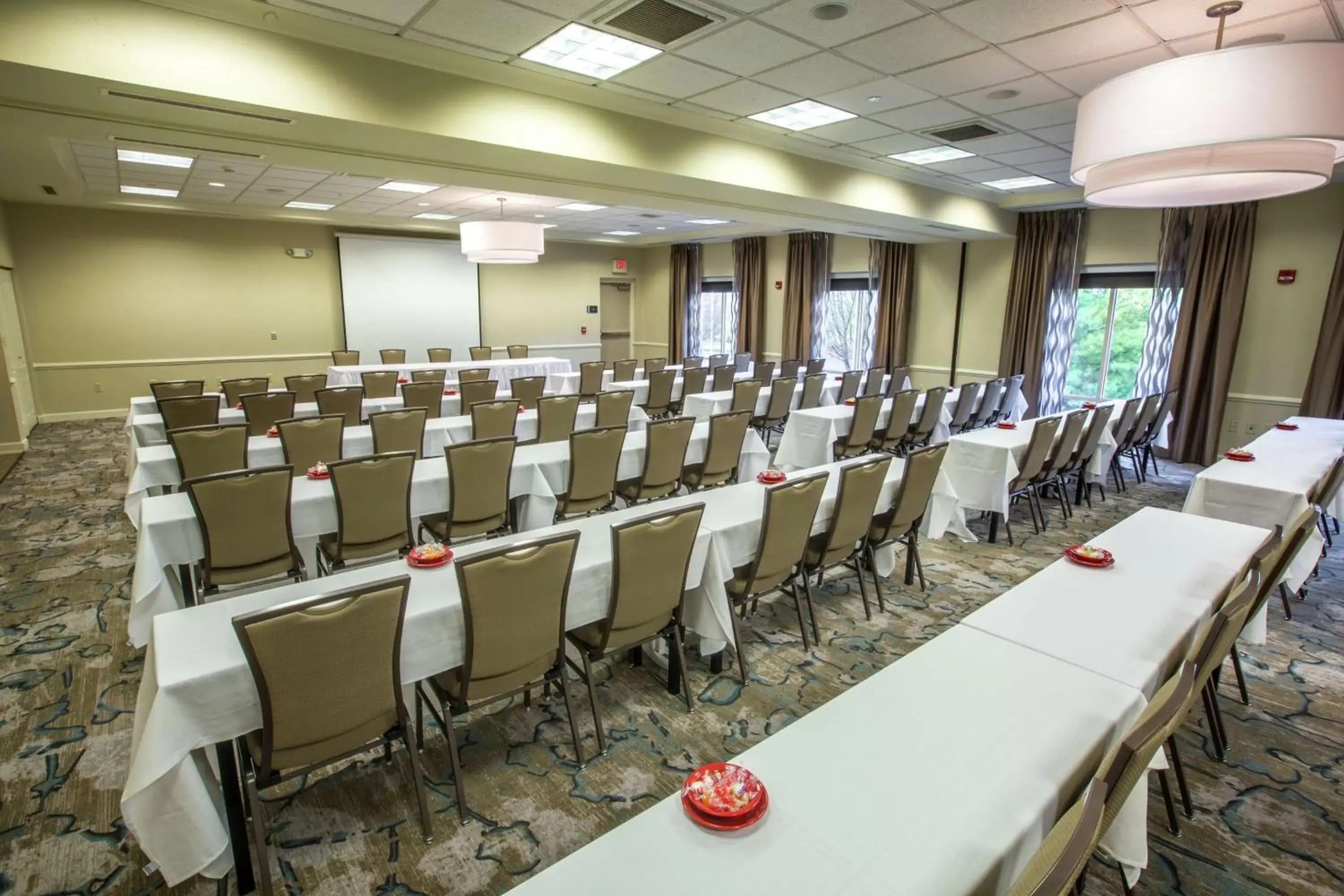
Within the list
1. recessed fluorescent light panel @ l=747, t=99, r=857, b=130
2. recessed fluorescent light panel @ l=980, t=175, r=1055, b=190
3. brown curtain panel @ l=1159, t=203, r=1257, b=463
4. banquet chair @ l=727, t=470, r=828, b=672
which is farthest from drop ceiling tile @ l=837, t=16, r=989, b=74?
brown curtain panel @ l=1159, t=203, r=1257, b=463

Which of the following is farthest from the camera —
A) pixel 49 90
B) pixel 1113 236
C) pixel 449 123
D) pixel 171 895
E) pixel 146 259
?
pixel 146 259

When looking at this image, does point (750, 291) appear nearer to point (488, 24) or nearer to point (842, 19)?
point (842, 19)

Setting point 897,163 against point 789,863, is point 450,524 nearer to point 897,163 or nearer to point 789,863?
point 789,863

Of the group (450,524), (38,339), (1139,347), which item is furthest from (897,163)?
(38,339)

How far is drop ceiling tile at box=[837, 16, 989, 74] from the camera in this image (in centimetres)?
366

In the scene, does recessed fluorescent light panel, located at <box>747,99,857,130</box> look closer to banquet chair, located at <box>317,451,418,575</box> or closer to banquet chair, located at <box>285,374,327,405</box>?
banquet chair, located at <box>317,451,418,575</box>

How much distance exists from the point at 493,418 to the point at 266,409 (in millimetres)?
2289

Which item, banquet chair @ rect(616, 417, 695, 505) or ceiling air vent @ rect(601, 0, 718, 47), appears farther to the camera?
banquet chair @ rect(616, 417, 695, 505)

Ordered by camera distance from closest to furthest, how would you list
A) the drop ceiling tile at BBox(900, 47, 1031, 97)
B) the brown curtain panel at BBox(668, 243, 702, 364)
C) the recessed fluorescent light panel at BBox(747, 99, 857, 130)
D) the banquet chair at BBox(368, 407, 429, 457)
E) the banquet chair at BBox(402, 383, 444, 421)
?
1. the drop ceiling tile at BBox(900, 47, 1031, 97)
2. the banquet chair at BBox(368, 407, 429, 457)
3. the recessed fluorescent light panel at BBox(747, 99, 857, 130)
4. the banquet chair at BBox(402, 383, 444, 421)
5. the brown curtain panel at BBox(668, 243, 702, 364)

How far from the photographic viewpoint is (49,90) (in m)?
3.54

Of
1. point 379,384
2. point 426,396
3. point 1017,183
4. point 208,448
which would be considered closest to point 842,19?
point 208,448

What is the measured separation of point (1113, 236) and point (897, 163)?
3743mm

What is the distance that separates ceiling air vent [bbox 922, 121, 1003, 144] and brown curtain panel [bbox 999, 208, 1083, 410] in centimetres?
401

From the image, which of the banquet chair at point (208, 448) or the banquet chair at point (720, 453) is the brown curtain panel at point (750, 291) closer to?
the banquet chair at point (720, 453)
